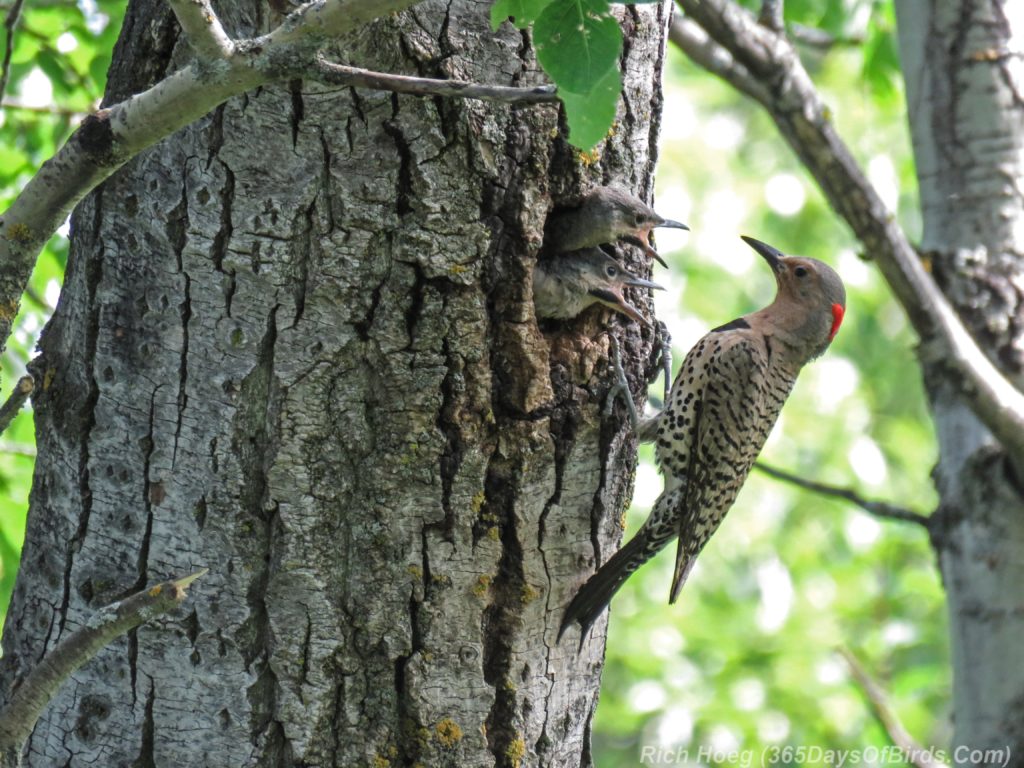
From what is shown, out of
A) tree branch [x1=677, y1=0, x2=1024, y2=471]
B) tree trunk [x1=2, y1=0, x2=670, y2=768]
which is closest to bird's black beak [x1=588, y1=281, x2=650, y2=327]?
tree trunk [x1=2, y1=0, x2=670, y2=768]

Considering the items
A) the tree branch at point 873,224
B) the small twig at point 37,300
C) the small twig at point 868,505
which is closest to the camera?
the tree branch at point 873,224

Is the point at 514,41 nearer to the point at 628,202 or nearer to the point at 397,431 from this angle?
the point at 628,202

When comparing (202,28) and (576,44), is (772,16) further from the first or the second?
(202,28)

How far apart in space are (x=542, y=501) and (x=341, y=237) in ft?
2.36

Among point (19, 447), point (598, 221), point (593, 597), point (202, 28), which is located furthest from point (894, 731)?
point (19, 447)

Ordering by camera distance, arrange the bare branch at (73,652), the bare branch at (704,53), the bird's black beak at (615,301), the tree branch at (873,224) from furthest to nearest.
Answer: the bare branch at (704,53) < the tree branch at (873,224) < the bird's black beak at (615,301) < the bare branch at (73,652)

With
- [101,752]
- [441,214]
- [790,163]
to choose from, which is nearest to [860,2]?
[441,214]

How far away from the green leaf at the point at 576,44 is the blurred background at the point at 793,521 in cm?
388

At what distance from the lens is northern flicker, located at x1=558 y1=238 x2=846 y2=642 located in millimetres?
3590

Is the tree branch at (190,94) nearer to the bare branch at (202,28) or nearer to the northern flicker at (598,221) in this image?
the bare branch at (202,28)

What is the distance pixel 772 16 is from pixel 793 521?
6.04 meters

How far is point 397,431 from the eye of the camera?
7.27 ft

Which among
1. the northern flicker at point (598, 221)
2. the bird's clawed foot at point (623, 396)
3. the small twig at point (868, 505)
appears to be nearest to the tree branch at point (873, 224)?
the small twig at point (868, 505)

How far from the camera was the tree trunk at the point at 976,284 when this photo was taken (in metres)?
3.38
